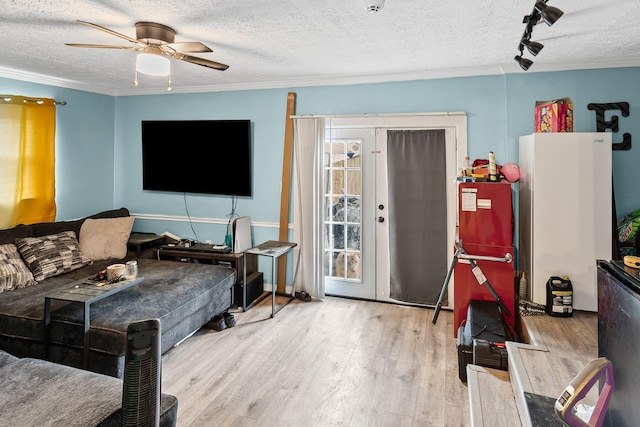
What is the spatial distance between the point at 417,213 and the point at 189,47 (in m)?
2.58

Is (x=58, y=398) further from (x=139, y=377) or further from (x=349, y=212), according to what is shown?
(x=349, y=212)

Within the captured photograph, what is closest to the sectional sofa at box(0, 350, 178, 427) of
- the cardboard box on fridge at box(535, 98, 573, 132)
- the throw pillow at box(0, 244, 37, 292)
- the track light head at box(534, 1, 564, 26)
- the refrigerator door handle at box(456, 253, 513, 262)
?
the throw pillow at box(0, 244, 37, 292)

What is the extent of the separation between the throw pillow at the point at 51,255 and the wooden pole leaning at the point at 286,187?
6.50ft

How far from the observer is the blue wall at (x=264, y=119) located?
11.0 ft

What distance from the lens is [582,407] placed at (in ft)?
5.00

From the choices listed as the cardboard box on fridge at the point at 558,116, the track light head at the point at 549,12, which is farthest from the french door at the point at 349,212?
the track light head at the point at 549,12

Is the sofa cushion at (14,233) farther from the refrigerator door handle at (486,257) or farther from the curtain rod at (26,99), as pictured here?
the refrigerator door handle at (486,257)

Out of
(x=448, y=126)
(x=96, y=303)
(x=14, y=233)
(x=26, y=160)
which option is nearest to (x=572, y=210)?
(x=448, y=126)

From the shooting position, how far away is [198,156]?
14.8 feet

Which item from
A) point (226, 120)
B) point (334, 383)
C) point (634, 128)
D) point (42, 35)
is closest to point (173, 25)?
point (42, 35)

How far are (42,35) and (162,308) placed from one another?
2.16m

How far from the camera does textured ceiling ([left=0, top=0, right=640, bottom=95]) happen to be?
2209mm

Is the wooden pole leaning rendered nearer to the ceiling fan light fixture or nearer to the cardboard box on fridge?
the ceiling fan light fixture

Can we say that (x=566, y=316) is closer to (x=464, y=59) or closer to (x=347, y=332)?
(x=347, y=332)
